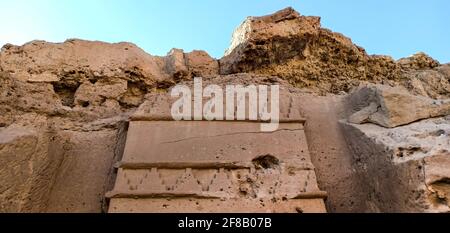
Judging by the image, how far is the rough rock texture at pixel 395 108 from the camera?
3.01 m

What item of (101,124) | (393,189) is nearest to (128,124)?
(101,124)

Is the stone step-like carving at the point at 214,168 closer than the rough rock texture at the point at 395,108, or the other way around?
the stone step-like carving at the point at 214,168

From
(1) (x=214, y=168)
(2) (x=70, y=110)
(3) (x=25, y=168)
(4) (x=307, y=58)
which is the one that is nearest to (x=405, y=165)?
(1) (x=214, y=168)

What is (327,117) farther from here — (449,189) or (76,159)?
(76,159)

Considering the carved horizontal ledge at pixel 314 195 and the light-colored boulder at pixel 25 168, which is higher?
the light-colored boulder at pixel 25 168

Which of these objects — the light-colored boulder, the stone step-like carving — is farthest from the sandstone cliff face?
the stone step-like carving

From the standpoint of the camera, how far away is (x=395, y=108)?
305cm

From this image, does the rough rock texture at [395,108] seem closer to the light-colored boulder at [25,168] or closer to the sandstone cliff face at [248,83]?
the sandstone cliff face at [248,83]

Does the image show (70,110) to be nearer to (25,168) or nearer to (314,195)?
(25,168)

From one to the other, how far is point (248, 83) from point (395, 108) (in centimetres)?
106

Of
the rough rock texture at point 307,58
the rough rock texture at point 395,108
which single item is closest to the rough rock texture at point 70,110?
the rough rock texture at point 307,58

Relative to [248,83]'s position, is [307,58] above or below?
above

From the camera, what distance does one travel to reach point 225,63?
3.95 meters

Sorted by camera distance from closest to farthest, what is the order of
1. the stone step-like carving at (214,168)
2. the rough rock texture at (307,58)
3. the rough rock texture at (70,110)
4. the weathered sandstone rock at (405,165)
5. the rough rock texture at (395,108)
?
the weathered sandstone rock at (405,165), the stone step-like carving at (214,168), the rough rock texture at (70,110), the rough rock texture at (395,108), the rough rock texture at (307,58)
